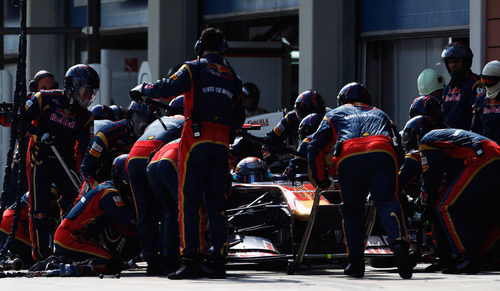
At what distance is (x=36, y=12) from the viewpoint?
24.1 metres

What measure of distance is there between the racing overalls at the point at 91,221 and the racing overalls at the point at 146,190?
0.76 feet

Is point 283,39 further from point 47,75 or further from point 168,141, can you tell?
point 168,141

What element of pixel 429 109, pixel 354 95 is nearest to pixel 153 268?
pixel 354 95

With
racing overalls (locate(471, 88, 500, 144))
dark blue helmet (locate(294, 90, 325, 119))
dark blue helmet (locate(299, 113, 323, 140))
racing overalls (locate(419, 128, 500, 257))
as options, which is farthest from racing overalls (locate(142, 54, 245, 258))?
dark blue helmet (locate(294, 90, 325, 119))

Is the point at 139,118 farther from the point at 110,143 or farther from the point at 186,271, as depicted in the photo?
the point at 186,271

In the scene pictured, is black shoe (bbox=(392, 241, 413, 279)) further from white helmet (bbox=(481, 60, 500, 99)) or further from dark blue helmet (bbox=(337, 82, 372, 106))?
white helmet (bbox=(481, 60, 500, 99))

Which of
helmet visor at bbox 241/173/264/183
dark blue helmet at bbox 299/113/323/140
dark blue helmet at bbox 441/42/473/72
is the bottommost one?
helmet visor at bbox 241/173/264/183

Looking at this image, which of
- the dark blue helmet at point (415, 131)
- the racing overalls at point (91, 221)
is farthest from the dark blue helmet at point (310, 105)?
the racing overalls at point (91, 221)

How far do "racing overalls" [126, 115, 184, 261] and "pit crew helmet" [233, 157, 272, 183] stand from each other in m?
1.21

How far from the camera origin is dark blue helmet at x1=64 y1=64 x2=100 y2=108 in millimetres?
12078

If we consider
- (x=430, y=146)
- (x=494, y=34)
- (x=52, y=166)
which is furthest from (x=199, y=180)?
(x=494, y=34)

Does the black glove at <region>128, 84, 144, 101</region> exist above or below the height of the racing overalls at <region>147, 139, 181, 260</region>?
above

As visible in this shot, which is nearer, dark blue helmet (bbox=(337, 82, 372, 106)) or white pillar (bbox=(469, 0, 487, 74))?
dark blue helmet (bbox=(337, 82, 372, 106))

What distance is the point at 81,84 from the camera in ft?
39.7
